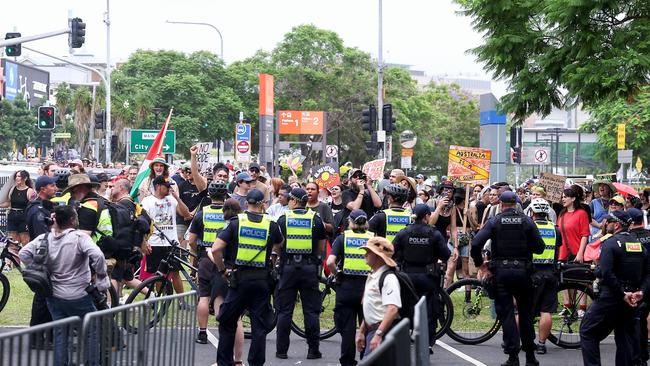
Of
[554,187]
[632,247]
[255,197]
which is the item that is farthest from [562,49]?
[255,197]

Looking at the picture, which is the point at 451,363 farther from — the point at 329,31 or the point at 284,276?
the point at 329,31

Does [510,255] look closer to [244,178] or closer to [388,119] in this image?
[244,178]

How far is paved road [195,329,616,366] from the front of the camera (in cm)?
1242

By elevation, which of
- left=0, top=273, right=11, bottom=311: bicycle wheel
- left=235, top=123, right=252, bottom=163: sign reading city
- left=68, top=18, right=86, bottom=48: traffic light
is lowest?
left=0, top=273, right=11, bottom=311: bicycle wheel

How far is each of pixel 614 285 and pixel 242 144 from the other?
24706 millimetres

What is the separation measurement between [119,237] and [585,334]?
205 inches

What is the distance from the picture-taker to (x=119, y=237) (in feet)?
42.6

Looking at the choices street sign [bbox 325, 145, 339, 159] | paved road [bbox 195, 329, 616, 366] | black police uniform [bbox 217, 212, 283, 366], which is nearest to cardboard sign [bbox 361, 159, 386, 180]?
paved road [bbox 195, 329, 616, 366]

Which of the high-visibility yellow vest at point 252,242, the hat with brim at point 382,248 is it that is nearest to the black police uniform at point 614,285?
the hat with brim at point 382,248

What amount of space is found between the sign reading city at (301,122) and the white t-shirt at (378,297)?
171ft

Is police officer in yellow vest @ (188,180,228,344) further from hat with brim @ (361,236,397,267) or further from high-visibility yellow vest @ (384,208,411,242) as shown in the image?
hat with brim @ (361,236,397,267)

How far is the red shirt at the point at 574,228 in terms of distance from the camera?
15297mm

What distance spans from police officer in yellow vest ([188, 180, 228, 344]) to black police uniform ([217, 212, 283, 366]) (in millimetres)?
1215

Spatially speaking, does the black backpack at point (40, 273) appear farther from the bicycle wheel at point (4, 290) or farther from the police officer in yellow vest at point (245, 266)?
the bicycle wheel at point (4, 290)
